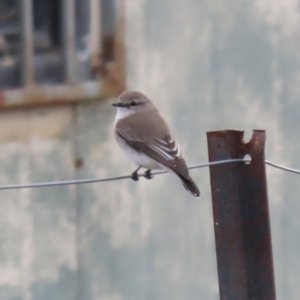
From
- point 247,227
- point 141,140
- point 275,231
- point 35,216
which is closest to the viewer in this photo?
point 247,227

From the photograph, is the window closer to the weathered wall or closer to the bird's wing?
the weathered wall

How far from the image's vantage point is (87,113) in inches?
206

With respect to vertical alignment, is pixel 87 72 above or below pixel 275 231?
above

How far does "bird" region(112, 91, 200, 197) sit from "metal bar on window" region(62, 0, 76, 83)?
13.3 inches

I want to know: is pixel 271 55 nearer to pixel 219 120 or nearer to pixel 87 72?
pixel 219 120

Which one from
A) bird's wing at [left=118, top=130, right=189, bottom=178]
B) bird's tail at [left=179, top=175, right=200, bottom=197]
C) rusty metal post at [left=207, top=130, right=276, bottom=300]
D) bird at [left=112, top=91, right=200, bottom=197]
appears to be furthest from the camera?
bird at [left=112, top=91, right=200, bottom=197]

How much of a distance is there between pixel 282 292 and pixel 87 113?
→ 1780mm

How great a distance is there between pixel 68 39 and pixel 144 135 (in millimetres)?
773

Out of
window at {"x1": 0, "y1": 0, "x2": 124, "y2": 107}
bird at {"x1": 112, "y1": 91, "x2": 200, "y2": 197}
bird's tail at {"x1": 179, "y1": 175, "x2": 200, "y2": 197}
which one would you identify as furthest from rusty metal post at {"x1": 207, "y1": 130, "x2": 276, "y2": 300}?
window at {"x1": 0, "y1": 0, "x2": 124, "y2": 107}

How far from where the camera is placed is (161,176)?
18.1 feet

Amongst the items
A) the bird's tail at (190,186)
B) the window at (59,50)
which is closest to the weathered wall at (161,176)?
the window at (59,50)

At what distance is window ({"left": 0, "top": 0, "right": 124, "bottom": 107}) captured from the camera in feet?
16.4

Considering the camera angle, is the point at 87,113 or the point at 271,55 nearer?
the point at 87,113

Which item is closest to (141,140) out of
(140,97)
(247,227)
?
(140,97)
